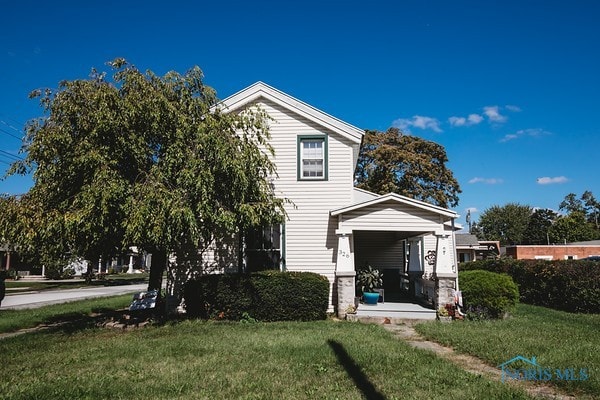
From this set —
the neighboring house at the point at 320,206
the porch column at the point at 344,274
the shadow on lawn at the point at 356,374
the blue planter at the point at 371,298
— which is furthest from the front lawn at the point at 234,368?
the neighboring house at the point at 320,206

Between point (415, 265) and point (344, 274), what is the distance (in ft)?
16.3

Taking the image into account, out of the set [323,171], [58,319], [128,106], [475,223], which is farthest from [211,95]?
[475,223]

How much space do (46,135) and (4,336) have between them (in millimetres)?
5338

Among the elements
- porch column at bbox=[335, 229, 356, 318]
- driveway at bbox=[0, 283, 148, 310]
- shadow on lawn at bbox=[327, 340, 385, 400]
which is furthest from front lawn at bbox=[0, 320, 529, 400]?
driveway at bbox=[0, 283, 148, 310]

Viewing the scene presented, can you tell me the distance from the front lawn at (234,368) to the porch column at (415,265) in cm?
564

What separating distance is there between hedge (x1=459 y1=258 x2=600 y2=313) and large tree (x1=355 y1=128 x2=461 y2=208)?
13.0 metres

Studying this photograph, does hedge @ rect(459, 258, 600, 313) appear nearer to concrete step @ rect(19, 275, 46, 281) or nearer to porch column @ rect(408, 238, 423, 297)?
porch column @ rect(408, 238, 423, 297)

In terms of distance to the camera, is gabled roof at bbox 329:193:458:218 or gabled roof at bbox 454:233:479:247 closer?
gabled roof at bbox 329:193:458:218

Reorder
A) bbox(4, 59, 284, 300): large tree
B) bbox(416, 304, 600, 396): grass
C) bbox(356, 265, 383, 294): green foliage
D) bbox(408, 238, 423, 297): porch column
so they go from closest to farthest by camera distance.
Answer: bbox(416, 304, 600, 396): grass → bbox(4, 59, 284, 300): large tree → bbox(356, 265, 383, 294): green foliage → bbox(408, 238, 423, 297): porch column

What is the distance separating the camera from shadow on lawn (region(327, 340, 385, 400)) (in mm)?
4988

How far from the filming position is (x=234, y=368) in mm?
6176

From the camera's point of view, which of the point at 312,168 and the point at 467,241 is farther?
the point at 467,241

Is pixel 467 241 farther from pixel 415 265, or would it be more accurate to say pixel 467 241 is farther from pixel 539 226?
pixel 539 226

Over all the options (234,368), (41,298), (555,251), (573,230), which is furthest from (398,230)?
(573,230)
